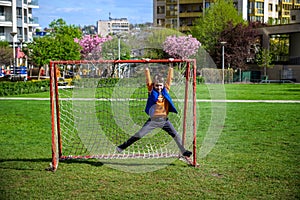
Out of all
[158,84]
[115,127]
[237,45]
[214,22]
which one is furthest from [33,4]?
[158,84]

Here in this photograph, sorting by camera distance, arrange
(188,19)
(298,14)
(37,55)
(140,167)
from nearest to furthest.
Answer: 1. (140,167)
2. (37,55)
3. (298,14)
4. (188,19)

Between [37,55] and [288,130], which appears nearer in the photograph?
[288,130]

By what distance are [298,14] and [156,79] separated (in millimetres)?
50101

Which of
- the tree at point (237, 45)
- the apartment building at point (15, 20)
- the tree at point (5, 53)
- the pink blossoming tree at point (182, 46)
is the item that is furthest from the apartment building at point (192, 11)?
the tree at point (5, 53)

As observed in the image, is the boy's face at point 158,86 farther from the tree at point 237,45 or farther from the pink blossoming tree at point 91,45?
the pink blossoming tree at point 91,45

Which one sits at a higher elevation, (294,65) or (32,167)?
(294,65)

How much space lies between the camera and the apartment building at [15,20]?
196 feet

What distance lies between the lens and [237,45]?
176 ft

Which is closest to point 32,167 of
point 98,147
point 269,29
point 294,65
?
point 98,147

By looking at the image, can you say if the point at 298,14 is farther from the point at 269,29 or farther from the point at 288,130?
the point at 288,130

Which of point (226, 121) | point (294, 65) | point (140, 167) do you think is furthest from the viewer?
point (294, 65)

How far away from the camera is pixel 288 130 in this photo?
42.2ft

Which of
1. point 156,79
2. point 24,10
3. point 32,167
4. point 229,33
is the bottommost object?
point 32,167

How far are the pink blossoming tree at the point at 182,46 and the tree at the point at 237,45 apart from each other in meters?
2.33
